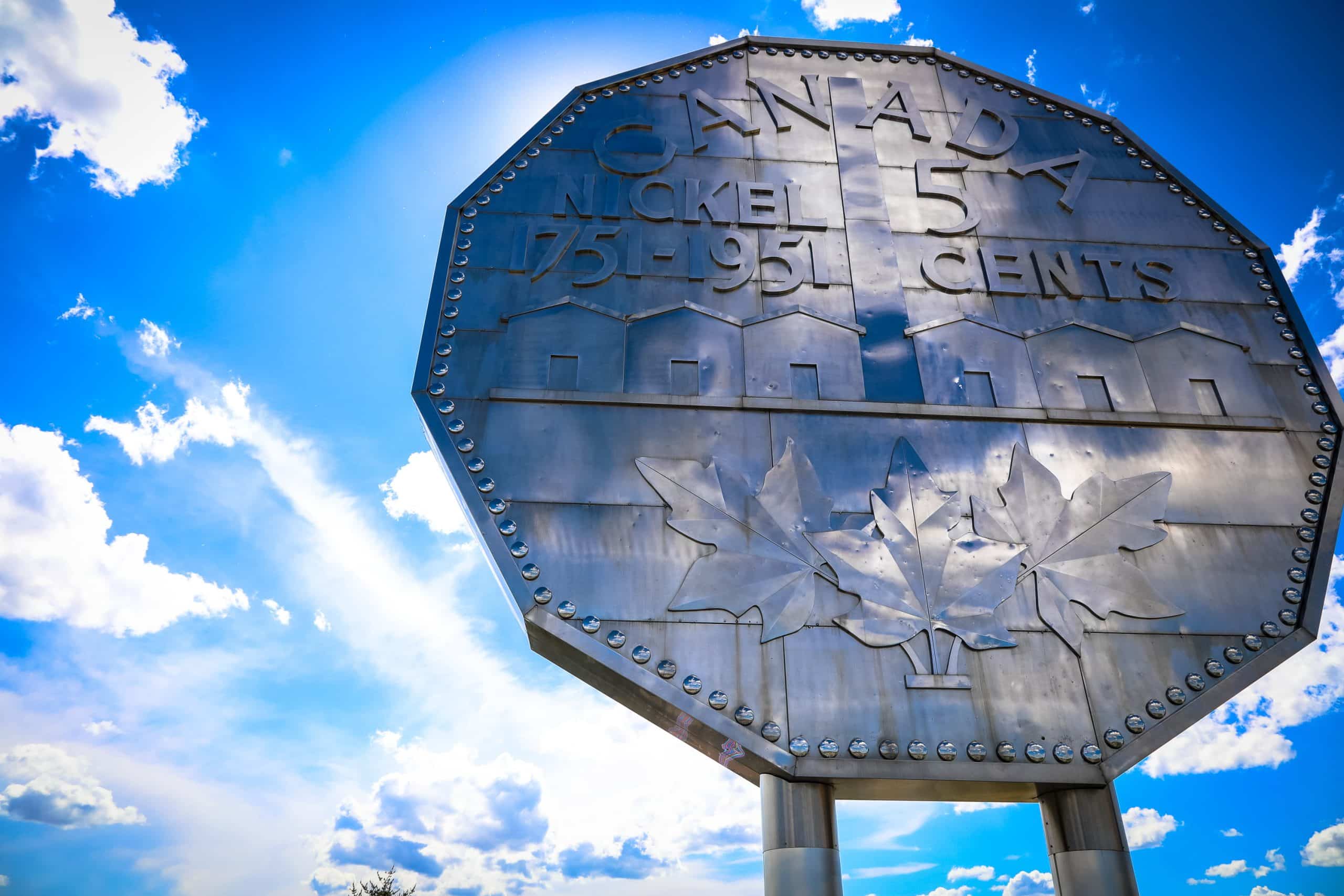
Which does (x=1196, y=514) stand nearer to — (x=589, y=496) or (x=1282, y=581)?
(x=1282, y=581)

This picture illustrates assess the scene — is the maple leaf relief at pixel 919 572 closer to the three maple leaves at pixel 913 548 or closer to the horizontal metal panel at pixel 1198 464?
the three maple leaves at pixel 913 548

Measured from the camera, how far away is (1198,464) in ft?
22.3

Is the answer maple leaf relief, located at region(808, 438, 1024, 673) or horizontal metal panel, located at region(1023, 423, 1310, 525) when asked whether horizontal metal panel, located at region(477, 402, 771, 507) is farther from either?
horizontal metal panel, located at region(1023, 423, 1310, 525)

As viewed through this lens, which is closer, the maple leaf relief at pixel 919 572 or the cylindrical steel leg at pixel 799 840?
the cylindrical steel leg at pixel 799 840

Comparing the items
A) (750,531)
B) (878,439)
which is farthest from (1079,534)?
(750,531)

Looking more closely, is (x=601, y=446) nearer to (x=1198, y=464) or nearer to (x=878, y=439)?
(x=878, y=439)

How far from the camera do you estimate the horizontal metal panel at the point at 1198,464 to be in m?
6.56

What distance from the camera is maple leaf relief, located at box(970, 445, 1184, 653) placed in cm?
598

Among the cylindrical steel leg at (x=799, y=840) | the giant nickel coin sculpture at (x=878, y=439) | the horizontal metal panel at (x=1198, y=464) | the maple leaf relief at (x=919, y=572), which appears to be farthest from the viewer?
the horizontal metal panel at (x=1198, y=464)

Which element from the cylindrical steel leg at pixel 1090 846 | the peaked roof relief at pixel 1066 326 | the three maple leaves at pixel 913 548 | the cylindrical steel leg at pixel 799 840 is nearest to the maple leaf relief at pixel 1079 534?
the three maple leaves at pixel 913 548

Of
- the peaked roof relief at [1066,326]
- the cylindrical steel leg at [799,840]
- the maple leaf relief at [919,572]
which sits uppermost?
the peaked roof relief at [1066,326]

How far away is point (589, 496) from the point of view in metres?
6.18

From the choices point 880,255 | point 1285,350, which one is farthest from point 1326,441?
point 880,255

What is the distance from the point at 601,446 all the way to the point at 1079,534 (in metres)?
3.67
